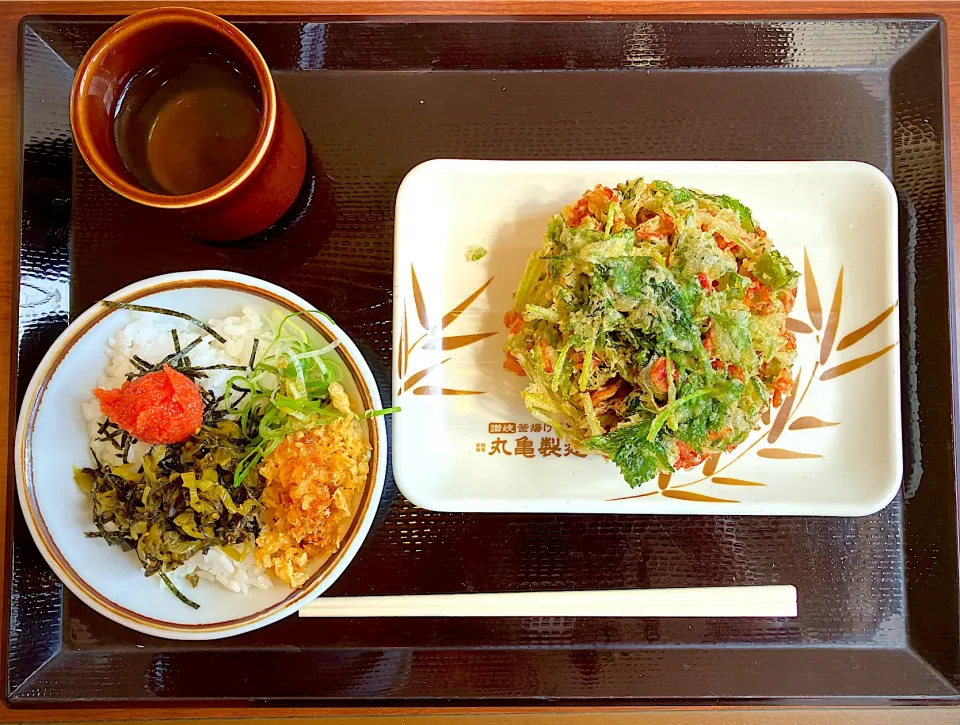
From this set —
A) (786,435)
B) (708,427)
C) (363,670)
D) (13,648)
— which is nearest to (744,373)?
(708,427)

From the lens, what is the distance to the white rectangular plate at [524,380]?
1.69 metres

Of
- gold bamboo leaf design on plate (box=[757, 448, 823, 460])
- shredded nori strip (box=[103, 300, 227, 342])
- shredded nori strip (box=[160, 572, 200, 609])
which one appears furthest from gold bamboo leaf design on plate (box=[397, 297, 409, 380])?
gold bamboo leaf design on plate (box=[757, 448, 823, 460])

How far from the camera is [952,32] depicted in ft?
6.16

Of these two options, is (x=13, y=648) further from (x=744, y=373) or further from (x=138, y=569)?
(x=744, y=373)

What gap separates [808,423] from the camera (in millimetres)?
1743

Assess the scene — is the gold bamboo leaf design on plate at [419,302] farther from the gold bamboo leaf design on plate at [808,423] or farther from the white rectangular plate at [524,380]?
the gold bamboo leaf design on plate at [808,423]

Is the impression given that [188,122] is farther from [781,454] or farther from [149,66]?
[781,454]

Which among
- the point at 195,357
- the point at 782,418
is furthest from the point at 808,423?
the point at 195,357

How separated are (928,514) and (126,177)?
222 centimetres

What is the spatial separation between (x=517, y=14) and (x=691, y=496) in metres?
1.42

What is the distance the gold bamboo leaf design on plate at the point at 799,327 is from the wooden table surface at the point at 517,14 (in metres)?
0.64

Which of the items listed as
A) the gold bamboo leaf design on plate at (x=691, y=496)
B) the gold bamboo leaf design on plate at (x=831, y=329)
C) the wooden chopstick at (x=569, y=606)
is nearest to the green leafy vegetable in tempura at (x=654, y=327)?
the gold bamboo leaf design on plate at (x=691, y=496)

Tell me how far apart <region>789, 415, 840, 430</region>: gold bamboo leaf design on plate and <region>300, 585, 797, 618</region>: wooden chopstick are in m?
0.44

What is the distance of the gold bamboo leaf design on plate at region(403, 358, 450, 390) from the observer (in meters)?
1.70
